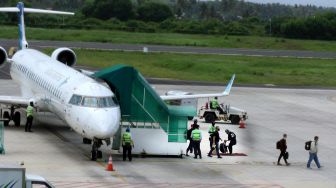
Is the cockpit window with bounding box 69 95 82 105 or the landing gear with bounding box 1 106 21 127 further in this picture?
the landing gear with bounding box 1 106 21 127

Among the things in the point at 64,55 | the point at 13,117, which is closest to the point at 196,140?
the point at 13,117

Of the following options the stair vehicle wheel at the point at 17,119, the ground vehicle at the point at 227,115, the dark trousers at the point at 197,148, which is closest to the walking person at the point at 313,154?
the dark trousers at the point at 197,148

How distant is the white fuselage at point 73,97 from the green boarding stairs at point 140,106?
0.77m

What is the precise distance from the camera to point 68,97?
35.7m

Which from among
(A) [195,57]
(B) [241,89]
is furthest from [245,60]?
(B) [241,89]

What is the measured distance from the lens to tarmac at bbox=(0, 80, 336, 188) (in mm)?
30547

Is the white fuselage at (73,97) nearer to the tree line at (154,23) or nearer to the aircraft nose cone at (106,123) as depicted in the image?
the aircraft nose cone at (106,123)

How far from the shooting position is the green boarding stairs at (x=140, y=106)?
35.7 m

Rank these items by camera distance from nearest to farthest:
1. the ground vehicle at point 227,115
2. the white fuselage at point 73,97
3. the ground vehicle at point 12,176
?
the ground vehicle at point 12,176 < the white fuselage at point 73,97 < the ground vehicle at point 227,115

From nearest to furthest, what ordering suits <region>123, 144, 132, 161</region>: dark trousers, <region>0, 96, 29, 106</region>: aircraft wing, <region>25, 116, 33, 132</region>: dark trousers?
<region>123, 144, 132, 161</region>: dark trousers → <region>25, 116, 33, 132</region>: dark trousers → <region>0, 96, 29, 106</region>: aircraft wing

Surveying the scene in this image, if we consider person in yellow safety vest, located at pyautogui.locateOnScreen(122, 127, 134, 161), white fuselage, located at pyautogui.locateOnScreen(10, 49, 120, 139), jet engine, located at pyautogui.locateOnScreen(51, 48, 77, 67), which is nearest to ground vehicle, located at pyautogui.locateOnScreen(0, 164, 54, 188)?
white fuselage, located at pyautogui.locateOnScreen(10, 49, 120, 139)

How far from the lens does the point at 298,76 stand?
261 feet

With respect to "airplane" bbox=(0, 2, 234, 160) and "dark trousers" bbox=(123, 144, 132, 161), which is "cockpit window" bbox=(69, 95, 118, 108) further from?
"dark trousers" bbox=(123, 144, 132, 161)

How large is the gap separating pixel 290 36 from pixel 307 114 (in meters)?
83.2
